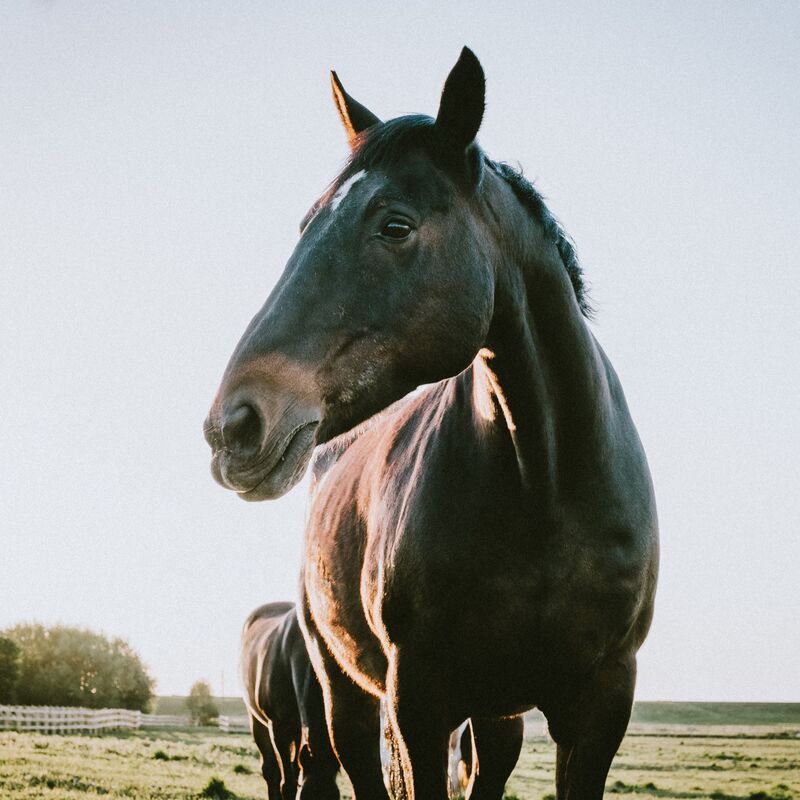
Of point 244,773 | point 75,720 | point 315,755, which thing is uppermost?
point 315,755

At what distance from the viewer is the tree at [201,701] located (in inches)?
2357

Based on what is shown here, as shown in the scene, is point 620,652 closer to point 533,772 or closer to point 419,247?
point 419,247

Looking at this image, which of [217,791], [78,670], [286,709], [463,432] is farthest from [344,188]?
[78,670]

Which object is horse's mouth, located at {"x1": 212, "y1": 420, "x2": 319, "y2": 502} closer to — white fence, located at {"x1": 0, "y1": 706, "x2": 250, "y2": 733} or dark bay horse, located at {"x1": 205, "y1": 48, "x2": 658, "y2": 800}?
dark bay horse, located at {"x1": 205, "y1": 48, "x2": 658, "y2": 800}

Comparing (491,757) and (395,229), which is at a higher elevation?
(395,229)

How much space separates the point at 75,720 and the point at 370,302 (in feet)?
134

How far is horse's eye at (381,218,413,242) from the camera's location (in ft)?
8.17

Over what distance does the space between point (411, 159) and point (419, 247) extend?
0.33 m

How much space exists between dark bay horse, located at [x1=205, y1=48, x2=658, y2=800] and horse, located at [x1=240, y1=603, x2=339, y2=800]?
3943 mm

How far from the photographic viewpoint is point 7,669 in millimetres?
45094

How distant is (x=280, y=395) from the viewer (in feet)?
7.20

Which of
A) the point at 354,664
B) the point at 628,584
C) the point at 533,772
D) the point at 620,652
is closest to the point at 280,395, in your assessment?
the point at 628,584

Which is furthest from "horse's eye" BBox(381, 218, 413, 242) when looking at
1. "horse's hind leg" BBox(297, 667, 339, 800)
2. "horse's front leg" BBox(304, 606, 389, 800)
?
"horse's hind leg" BBox(297, 667, 339, 800)

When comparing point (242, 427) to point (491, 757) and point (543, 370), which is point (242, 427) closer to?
point (543, 370)
